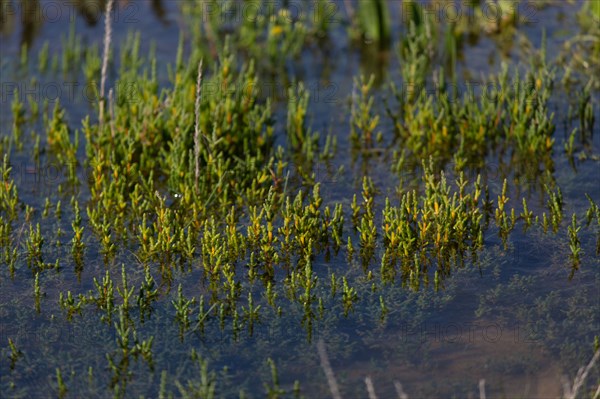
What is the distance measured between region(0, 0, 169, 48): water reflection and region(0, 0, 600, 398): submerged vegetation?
1473 mm

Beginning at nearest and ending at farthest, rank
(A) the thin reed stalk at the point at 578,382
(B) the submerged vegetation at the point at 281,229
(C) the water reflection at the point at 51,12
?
1. (A) the thin reed stalk at the point at 578,382
2. (B) the submerged vegetation at the point at 281,229
3. (C) the water reflection at the point at 51,12

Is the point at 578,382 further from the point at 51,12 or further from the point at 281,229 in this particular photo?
the point at 51,12

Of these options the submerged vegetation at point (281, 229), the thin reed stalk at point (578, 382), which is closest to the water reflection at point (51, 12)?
the submerged vegetation at point (281, 229)

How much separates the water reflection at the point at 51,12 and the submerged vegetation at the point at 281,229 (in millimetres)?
1473

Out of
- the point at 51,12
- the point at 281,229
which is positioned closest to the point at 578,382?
the point at 281,229

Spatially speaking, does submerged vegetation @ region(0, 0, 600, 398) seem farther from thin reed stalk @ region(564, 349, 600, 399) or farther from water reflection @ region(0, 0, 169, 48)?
water reflection @ region(0, 0, 169, 48)

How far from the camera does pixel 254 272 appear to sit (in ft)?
19.9

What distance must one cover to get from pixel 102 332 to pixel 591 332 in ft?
8.93

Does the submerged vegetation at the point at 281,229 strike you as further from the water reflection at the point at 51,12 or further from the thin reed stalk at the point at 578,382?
the water reflection at the point at 51,12

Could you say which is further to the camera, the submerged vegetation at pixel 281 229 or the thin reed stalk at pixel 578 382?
the submerged vegetation at pixel 281 229

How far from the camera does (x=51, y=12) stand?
10.8m

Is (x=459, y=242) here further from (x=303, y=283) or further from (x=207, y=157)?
(x=207, y=157)

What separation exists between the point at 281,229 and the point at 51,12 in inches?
223

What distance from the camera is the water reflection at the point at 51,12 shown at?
10523mm
